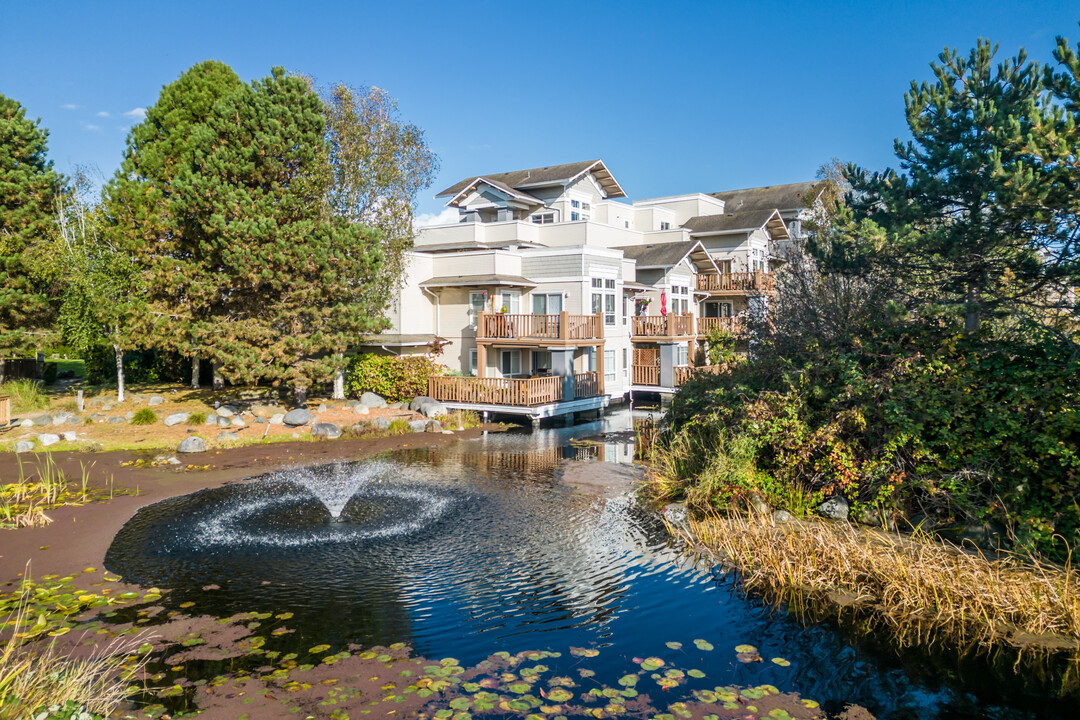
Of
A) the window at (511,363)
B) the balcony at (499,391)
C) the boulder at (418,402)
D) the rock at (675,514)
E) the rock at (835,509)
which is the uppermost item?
the window at (511,363)

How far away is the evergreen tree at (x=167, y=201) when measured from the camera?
24.4 m

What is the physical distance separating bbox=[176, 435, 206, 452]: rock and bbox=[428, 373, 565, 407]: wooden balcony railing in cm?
937

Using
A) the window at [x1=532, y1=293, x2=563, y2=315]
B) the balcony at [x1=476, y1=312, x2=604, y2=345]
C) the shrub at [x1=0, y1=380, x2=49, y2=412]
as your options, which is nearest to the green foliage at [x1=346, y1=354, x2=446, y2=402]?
the balcony at [x1=476, y1=312, x2=604, y2=345]

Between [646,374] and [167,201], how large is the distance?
21.0 m

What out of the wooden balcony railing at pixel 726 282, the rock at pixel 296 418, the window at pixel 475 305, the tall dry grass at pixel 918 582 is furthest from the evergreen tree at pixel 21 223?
the wooden balcony railing at pixel 726 282

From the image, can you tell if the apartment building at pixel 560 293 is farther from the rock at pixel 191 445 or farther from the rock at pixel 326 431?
the rock at pixel 191 445

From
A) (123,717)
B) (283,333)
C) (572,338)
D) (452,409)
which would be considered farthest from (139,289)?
(123,717)

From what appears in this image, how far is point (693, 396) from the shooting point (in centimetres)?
1781

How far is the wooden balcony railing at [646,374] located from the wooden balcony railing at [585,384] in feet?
11.4

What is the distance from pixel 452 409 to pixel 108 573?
17294 millimetres

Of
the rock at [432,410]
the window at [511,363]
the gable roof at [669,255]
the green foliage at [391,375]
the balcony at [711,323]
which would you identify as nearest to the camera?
the rock at [432,410]

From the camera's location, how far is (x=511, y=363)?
31.7 meters

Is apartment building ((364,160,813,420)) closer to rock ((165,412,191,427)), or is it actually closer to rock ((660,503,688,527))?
rock ((165,412,191,427))

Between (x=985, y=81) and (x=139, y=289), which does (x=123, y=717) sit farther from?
(x=139, y=289)
